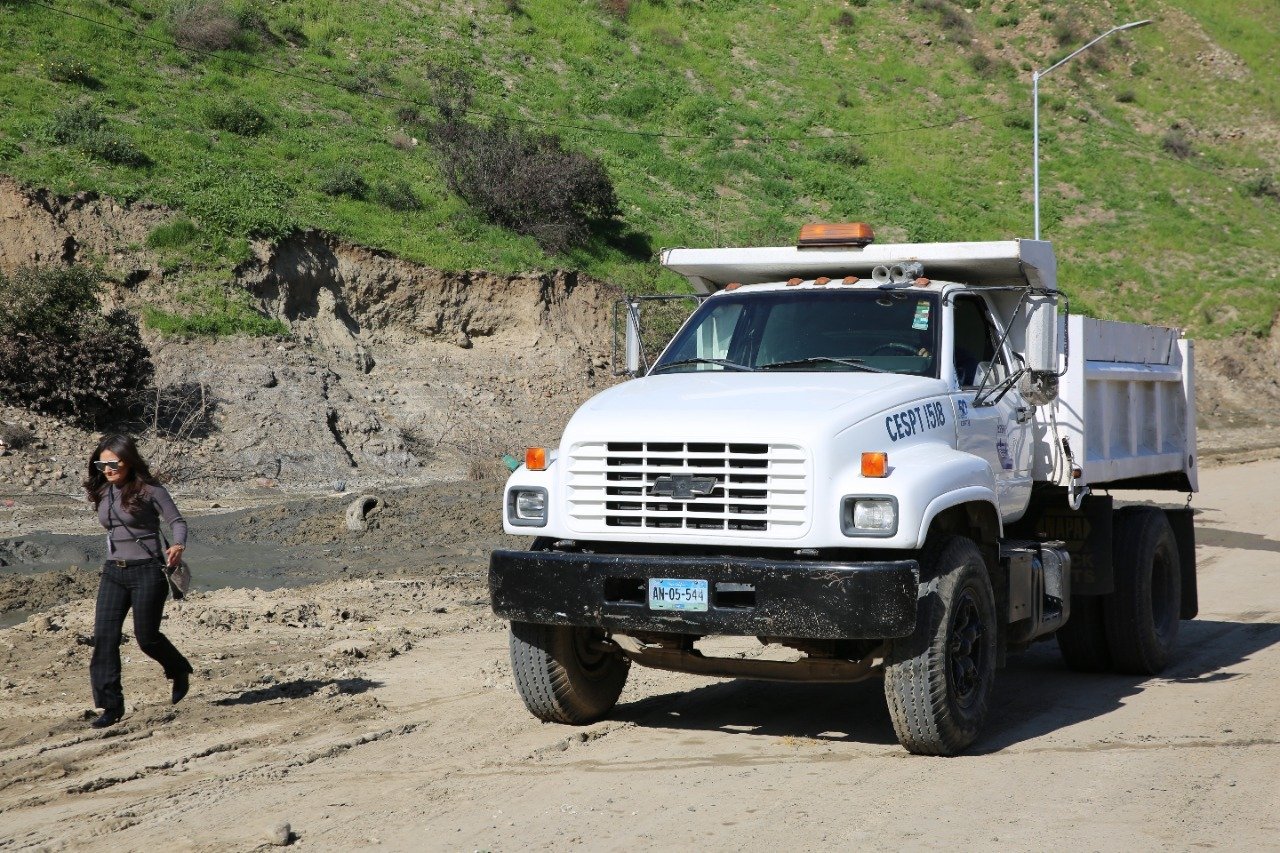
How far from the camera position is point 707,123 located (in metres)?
46.5

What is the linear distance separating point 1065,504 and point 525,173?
26.9 meters

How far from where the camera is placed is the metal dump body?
8.95 meters

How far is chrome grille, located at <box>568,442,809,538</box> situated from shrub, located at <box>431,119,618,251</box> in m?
27.4

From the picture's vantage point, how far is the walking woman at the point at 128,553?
26.1 ft

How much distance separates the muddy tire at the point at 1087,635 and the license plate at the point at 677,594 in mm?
4106

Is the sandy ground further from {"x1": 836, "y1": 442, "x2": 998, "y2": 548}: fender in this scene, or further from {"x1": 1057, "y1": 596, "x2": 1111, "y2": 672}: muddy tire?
{"x1": 836, "y1": 442, "x2": 998, "y2": 548}: fender

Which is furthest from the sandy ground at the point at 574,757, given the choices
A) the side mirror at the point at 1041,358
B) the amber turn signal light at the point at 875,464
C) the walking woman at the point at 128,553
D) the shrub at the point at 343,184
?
the shrub at the point at 343,184

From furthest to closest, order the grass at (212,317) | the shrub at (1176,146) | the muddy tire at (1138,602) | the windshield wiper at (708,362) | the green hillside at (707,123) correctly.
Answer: the shrub at (1176,146)
the green hillside at (707,123)
the grass at (212,317)
the muddy tire at (1138,602)
the windshield wiper at (708,362)

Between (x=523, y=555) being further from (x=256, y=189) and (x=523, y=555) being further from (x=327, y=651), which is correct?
(x=256, y=189)

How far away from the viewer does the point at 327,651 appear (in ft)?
33.9

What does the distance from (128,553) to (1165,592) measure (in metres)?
7.31

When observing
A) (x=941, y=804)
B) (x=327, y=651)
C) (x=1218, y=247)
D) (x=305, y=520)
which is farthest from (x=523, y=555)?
(x=1218, y=247)

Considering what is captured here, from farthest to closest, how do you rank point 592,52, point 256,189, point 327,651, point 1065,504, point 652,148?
point 592,52 < point 652,148 < point 256,189 < point 327,651 < point 1065,504

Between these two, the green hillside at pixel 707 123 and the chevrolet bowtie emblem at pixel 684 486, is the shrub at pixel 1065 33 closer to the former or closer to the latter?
the green hillside at pixel 707 123
